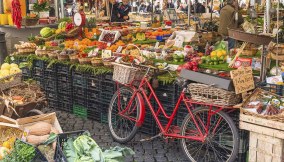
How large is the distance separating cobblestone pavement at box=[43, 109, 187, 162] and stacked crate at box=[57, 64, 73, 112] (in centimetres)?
38

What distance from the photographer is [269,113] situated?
481cm

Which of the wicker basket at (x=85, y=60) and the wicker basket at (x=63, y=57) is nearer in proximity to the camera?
the wicker basket at (x=85, y=60)

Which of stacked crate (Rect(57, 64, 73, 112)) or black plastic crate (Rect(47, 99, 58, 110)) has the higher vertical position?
stacked crate (Rect(57, 64, 73, 112))

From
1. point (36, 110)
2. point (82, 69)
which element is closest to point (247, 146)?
point (36, 110)

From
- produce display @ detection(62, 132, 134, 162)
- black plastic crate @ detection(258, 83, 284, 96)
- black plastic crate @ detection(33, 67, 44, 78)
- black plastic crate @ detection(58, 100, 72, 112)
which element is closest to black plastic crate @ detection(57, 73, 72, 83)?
black plastic crate @ detection(58, 100, 72, 112)

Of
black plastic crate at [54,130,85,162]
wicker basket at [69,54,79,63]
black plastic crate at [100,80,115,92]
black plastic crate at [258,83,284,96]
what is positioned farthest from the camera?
wicker basket at [69,54,79,63]

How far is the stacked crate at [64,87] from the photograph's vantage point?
810cm

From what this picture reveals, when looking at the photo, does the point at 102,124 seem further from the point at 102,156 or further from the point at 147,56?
the point at 102,156

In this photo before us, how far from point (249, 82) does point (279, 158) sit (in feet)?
3.25

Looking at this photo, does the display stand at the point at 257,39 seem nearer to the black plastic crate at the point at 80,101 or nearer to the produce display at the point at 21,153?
the produce display at the point at 21,153

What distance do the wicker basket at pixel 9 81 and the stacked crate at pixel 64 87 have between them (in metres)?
1.55

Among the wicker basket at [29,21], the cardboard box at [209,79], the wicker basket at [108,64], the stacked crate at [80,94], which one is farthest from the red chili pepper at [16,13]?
the cardboard box at [209,79]

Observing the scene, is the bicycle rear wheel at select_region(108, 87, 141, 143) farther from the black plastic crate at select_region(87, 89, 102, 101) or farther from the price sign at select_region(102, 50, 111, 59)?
the price sign at select_region(102, 50, 111, 59)

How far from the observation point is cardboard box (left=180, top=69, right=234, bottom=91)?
199 inches
